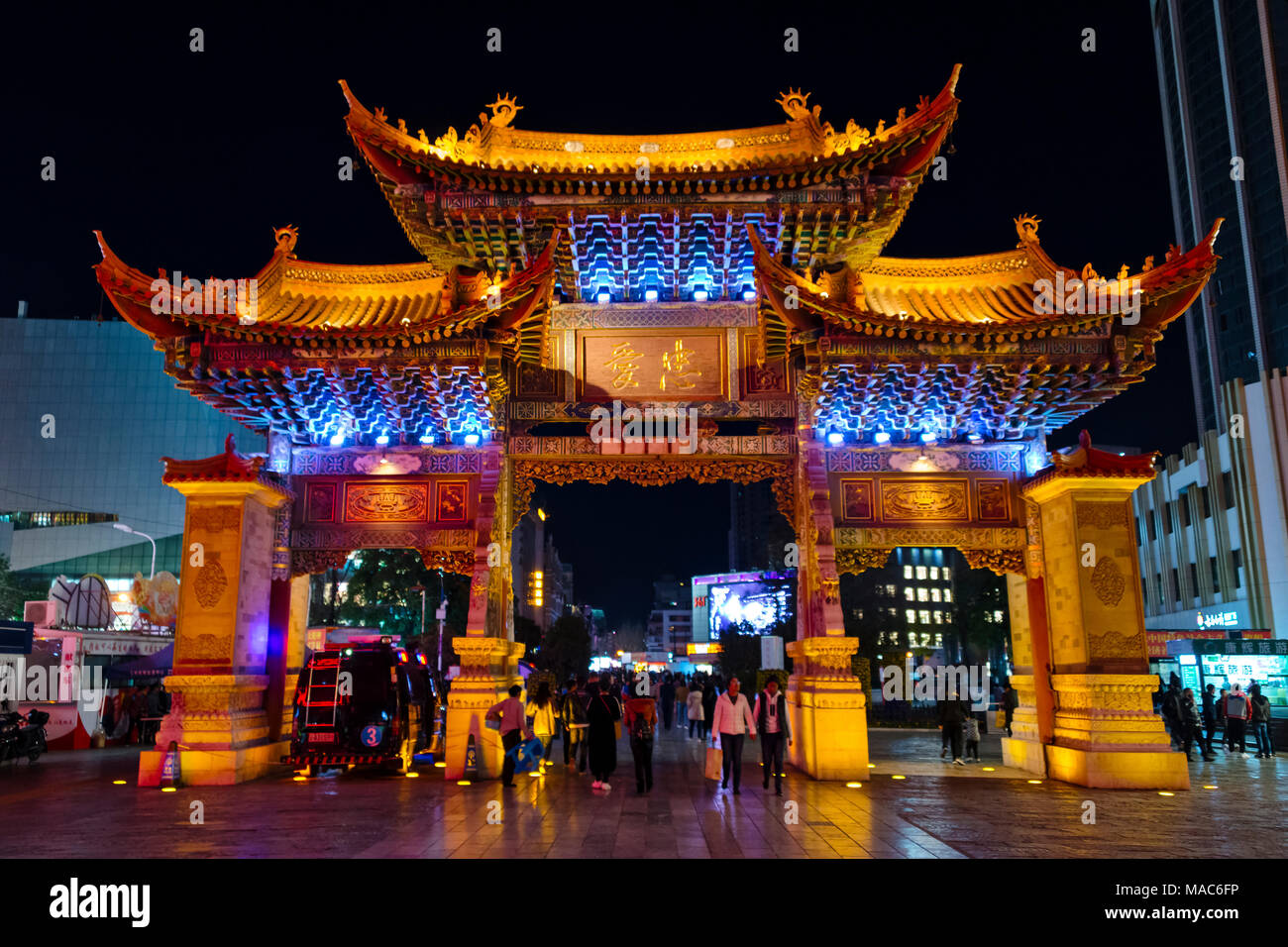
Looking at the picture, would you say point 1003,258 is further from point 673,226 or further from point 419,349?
point 419,349

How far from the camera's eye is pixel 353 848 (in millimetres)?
8664

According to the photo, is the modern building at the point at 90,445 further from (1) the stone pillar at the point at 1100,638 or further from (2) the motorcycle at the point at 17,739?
(1) the stone pillar at the point at 1100,638

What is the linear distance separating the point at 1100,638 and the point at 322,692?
13444 mm

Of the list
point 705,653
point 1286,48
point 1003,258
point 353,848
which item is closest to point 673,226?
point 1003,258

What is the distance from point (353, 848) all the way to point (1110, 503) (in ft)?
40.8

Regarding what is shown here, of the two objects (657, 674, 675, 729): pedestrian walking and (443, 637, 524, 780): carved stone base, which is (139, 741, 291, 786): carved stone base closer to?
(443, 637, 524, 780): carved stone base

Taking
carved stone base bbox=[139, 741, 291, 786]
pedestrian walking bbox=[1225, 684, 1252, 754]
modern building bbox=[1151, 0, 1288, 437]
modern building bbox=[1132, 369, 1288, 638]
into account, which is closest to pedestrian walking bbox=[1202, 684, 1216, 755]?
pedestrian walking bbox=[1225, 684, 1252, 754]

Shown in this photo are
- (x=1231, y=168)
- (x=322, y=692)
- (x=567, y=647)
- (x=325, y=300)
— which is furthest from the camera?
(x=567, y=647)

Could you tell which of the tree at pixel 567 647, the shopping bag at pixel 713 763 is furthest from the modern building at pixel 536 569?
the shopping bag at pixel 713 763

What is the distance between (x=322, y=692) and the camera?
16.1 metres

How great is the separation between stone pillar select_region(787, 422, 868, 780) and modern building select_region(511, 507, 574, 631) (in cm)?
5975

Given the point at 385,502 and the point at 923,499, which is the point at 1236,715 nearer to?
the point at 923,499

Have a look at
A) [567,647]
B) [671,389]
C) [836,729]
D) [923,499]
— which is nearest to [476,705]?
[836,729]

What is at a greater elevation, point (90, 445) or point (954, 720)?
point (90, 445)
